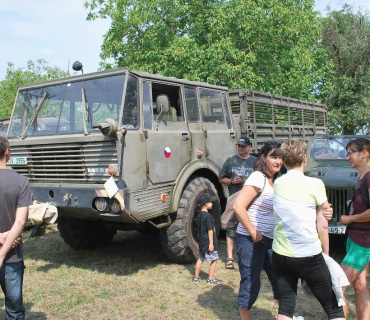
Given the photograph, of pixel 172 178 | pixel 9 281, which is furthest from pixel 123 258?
pixel 9 281

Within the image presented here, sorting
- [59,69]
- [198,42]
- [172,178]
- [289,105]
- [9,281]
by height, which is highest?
[59,69]

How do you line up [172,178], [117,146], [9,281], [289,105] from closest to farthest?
1. [9,281]
2. [117,146]
3. [172,178]
4. [289,105]

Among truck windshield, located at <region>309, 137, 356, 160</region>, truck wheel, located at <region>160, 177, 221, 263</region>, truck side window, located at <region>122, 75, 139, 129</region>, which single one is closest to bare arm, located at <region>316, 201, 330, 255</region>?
truck wheel, located at <region>160, 177, 221, 263</region>

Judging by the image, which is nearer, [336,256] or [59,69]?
[336,256]

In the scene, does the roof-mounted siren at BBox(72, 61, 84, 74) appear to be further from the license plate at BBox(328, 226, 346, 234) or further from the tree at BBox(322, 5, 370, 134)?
the tree at BBox(322, 5, 370, 134)

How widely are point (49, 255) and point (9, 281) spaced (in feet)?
10.9

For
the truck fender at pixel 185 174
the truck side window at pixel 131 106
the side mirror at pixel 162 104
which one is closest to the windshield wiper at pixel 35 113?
the truck side window at pixel 131 106

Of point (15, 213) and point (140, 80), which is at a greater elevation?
point (140, 80)

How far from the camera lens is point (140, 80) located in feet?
16.0

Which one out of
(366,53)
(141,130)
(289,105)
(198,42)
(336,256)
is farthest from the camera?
(366,53)

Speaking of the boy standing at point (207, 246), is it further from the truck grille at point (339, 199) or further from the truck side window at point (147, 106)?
the truck grille at point (339, 199)

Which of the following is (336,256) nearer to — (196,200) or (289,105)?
(196,200)

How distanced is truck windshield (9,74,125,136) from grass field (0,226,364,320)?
186 cm

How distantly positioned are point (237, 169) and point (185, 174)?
2.33ft
